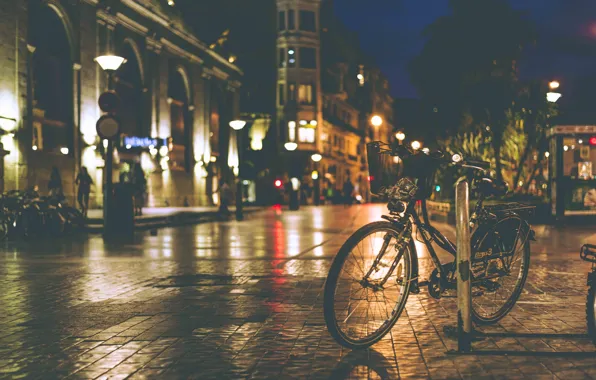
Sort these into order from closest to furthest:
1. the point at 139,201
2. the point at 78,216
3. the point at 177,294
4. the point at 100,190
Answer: the point at 177,294 < the point at 78,216 < the point at 139,201 < the point at 100,190

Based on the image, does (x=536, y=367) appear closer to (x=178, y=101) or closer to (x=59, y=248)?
(x=59, y=248)

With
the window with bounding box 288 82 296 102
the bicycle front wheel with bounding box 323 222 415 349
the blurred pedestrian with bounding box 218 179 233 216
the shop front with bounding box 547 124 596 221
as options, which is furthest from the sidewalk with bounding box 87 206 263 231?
the window with bounding box 288 82 296 102

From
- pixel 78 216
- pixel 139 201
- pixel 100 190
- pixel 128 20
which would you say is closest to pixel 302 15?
pixel 128 20

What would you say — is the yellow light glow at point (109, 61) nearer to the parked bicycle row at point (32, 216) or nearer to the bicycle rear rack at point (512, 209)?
the parked bicycle row at point (32, 216)

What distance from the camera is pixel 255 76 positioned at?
79.8 m

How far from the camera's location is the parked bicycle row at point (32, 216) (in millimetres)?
20953

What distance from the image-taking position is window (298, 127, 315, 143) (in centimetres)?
7912

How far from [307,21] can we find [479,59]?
158ft

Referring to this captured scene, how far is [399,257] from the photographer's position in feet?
21.0

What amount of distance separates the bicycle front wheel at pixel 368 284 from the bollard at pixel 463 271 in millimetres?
430

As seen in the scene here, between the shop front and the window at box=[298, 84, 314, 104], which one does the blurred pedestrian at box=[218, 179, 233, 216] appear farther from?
the window at box=[298, 84, 314, 104]

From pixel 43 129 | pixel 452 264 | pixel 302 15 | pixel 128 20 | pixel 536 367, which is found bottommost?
pixel 536 367

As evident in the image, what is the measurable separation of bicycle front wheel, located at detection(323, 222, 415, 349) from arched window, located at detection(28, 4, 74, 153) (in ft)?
98.0

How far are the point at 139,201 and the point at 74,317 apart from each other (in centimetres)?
2506
